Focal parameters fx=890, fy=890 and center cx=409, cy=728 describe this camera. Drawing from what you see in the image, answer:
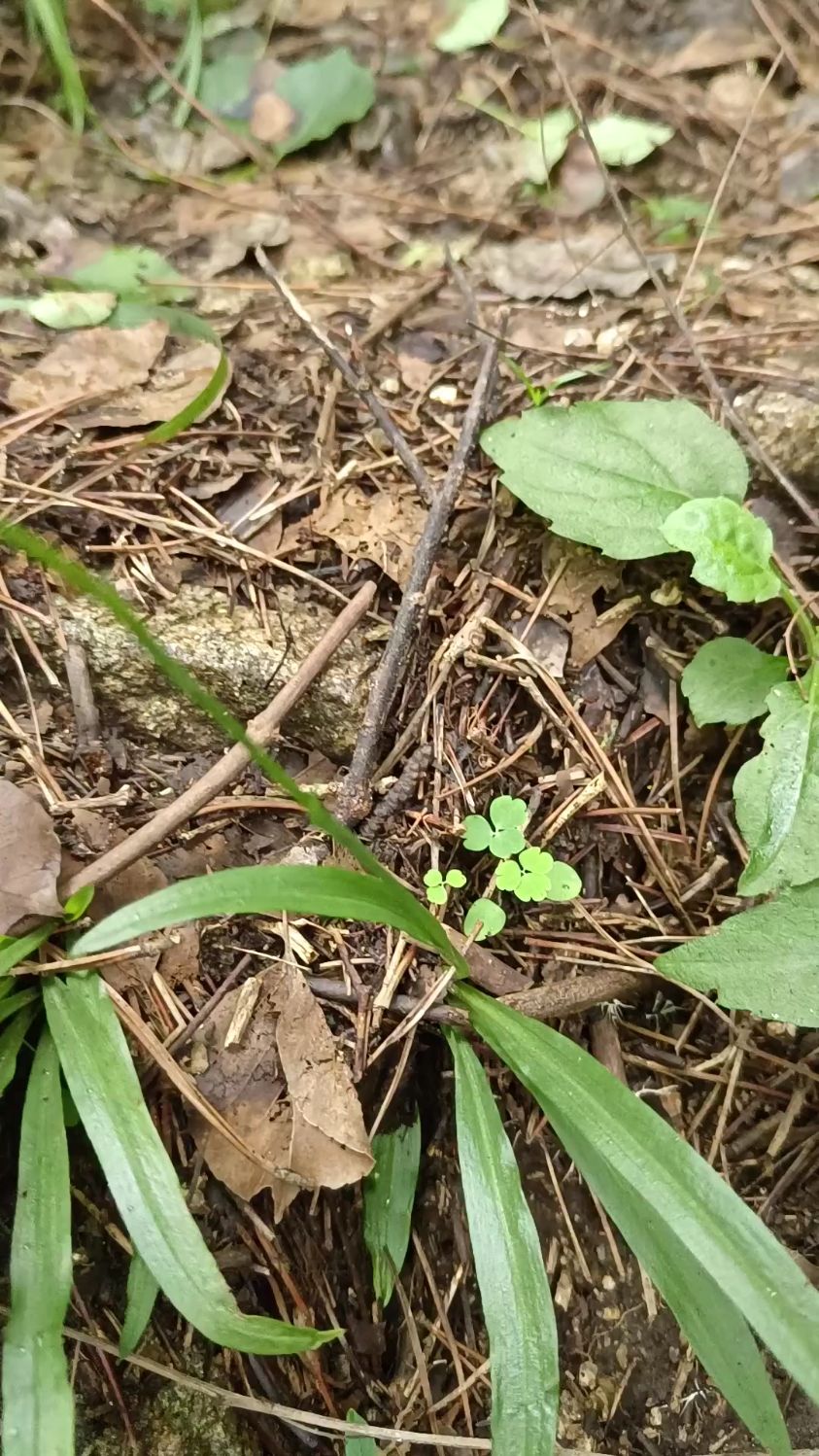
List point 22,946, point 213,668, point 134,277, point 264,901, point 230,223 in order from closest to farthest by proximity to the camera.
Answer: point 264,901 → point 22,946 → point 213,668 → point 134,277 → point 230,223

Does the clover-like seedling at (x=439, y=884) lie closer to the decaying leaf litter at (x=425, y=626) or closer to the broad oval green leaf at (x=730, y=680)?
the decaying leaf litter at (x=425, y=626)

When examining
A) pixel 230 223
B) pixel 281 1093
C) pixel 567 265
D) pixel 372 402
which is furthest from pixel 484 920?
pixel 230 223

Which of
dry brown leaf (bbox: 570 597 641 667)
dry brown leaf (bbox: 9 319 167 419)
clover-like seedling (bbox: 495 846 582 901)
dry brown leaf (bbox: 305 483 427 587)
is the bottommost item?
clover-like seedling (bbox: 495 846 582 901)

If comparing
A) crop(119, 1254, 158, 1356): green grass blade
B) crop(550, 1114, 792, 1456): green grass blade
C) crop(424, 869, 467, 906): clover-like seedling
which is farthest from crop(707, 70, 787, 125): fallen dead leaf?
crop(119, 1254, 158, 1356): green grass blade

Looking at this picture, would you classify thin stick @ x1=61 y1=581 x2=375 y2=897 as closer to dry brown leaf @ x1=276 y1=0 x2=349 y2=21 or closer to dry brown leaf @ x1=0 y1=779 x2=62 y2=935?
dry brown leaf @ x1=0 y1=779 x2=62 y2=935

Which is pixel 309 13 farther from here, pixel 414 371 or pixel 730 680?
pixel 730 680

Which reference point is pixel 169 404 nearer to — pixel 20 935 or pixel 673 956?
pixel 20 935
